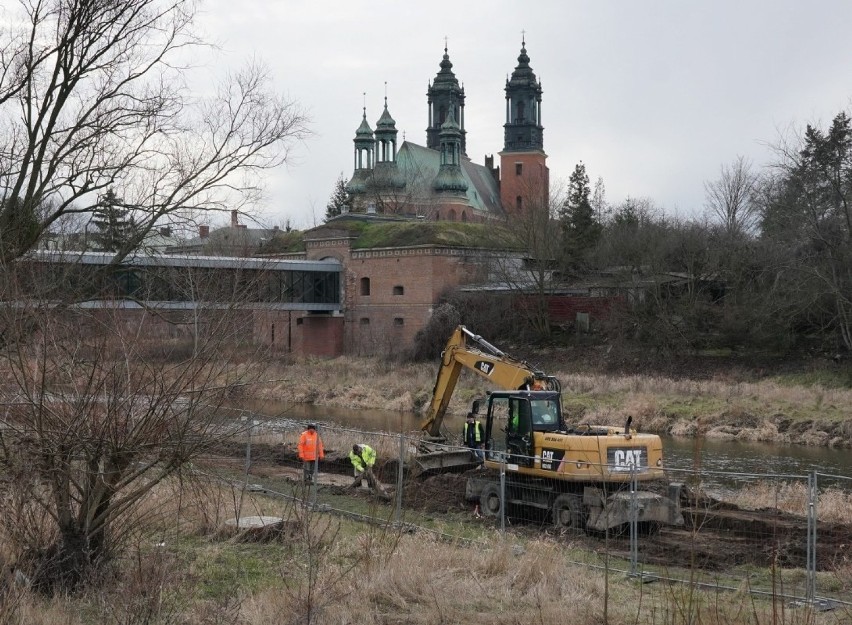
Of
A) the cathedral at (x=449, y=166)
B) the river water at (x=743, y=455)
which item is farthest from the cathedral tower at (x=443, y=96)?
the river water at (x=743, y=455)

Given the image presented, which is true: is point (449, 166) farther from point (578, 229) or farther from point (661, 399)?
point (661, 399)

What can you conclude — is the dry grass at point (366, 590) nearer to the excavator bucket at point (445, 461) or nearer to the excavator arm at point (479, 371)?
the excavator bucket at point (445, 461)

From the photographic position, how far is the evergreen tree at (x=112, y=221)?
11828mm

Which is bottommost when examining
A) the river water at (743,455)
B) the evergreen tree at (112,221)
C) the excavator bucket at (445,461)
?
the river water at (743,455)

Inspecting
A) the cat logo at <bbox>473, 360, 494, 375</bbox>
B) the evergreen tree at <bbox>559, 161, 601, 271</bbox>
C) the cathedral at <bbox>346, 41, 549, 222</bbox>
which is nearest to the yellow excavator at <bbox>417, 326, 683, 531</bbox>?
the cat logo at <bbox>473, 360, 494, 375</bbox>

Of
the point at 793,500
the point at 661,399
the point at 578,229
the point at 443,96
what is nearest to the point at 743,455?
the point at 661,399

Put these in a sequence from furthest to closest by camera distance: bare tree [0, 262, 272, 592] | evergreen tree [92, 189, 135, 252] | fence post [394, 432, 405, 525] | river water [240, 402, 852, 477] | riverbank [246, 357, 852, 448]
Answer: riverbank [246, 357, 852, 448] → river water [240, 402, 852, 477] → fence post [394, 432, 405, 525] → evergreen tree [92, 189, 135, 252] → bare tree [0, 262, 272, 592]

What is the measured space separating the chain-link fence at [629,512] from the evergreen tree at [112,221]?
311 centimetres

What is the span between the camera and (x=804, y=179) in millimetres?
38000

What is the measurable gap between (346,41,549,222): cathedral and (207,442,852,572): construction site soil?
57557 mm

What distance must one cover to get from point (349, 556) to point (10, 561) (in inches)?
140

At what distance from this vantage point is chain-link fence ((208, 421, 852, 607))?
11.8 metres

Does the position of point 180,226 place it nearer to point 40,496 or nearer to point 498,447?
point 40,496

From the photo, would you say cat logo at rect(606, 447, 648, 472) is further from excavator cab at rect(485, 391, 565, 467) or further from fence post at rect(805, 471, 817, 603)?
fence post at rect(805, 471, 817, 603)
